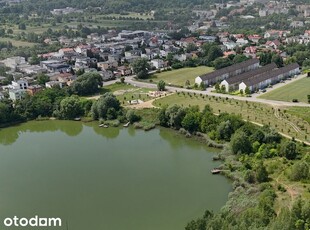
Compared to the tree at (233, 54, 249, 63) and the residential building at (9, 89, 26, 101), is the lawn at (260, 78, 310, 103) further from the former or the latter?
the residential building at (9, 89, 26, 101)

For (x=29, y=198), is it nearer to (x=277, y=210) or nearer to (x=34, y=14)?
(x=277, y=210)

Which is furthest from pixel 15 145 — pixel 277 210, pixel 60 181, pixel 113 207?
pixel 277 210

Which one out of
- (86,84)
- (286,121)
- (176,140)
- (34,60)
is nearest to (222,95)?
(286,121)

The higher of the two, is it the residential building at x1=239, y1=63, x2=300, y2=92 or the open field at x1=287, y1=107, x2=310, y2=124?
the residential building at x1=239, y1=63, x2=300, y2=92

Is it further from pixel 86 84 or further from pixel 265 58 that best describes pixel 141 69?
pixel 265 58

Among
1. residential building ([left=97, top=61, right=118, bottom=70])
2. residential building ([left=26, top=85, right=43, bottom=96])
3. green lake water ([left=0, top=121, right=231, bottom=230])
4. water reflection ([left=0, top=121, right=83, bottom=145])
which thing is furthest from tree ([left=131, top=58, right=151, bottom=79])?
green lake water ([left=0, top=121, right=231, bottom=230])

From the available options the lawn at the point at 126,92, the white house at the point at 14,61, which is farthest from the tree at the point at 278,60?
the white house at the point at 14,61
